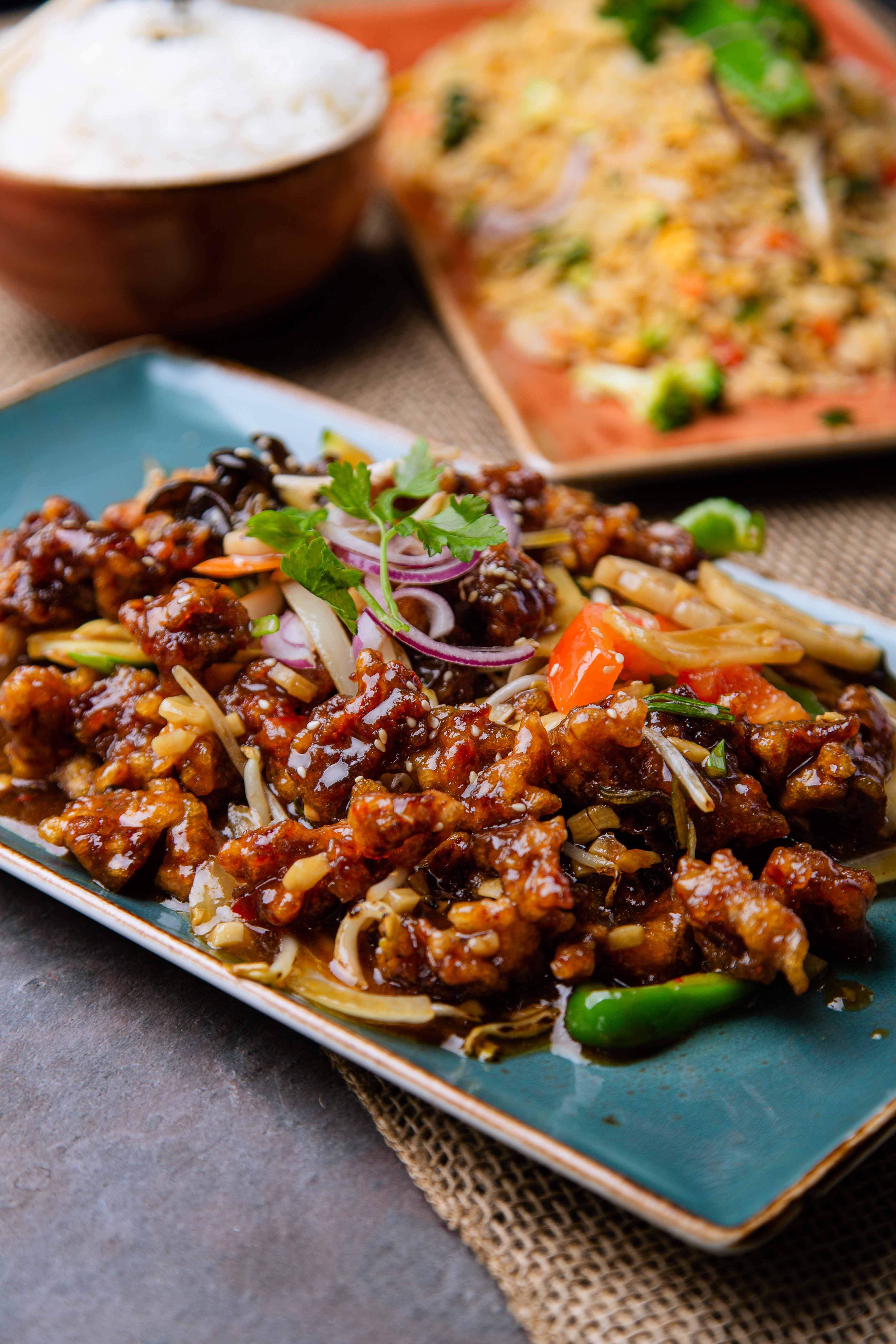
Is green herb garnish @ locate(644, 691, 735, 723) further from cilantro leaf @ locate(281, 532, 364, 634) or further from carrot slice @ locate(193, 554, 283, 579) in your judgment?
carrot slice @ locate(193, 554, 283, 579)

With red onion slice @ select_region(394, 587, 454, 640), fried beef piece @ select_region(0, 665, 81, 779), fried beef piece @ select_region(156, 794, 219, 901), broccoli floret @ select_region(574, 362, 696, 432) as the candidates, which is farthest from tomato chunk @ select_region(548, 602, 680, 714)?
broccoli floret @ select_region(574, 362, 696, 432)

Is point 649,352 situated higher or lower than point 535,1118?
lower

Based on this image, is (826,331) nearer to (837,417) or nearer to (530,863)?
(837,417)

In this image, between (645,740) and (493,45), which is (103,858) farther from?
(493,45)

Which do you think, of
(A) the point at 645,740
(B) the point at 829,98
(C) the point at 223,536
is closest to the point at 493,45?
(B) the point at 829,98

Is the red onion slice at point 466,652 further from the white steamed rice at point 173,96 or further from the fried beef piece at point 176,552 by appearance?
the white steamed rice at point 173,96

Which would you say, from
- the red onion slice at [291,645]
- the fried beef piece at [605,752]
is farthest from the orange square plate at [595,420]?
the fried beef piece at [605,752]
